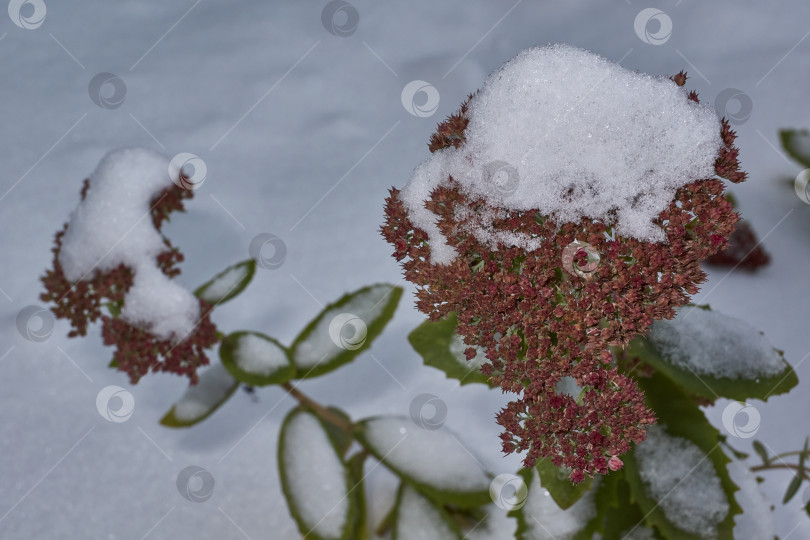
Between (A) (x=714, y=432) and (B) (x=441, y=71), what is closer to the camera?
(A) (x=714, y=432)

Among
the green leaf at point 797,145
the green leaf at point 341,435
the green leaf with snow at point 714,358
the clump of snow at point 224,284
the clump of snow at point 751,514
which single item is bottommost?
the green leaf at point 341,435

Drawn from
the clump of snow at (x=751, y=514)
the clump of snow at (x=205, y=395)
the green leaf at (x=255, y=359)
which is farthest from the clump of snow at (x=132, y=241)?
the clump of snow at (x=751, y=514)

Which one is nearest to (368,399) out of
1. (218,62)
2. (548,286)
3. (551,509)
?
(551,509)

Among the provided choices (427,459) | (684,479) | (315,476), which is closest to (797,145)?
(684,479)

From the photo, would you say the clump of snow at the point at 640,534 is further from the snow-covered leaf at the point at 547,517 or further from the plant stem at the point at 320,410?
the plant stem at the point at 320,410

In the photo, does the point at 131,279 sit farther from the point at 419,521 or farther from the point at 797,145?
the point at 797,145

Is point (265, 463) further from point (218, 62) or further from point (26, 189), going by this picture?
point (218, 62)

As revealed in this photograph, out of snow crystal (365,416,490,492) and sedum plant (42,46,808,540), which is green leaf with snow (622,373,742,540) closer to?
sedum plant (42,46,808,540)
